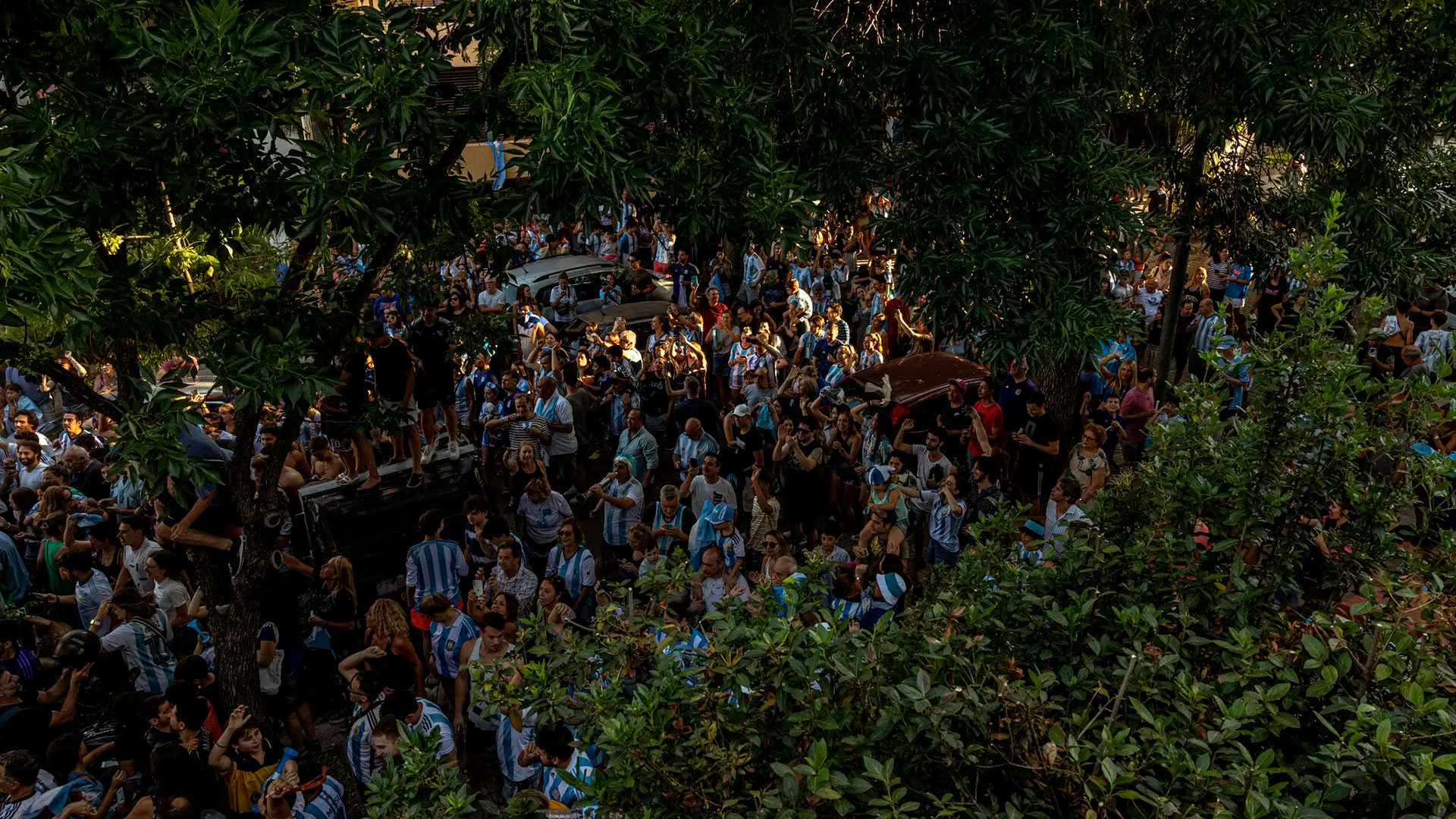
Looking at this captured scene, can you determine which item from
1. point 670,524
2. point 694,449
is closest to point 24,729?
point 670,524

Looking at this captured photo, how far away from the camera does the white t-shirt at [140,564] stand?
31.4 feet

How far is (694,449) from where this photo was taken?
36.7 feet

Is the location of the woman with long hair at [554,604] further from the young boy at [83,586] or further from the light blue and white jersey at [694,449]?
the young boy at [83,586]

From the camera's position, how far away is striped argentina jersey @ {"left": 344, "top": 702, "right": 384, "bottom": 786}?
288 inches

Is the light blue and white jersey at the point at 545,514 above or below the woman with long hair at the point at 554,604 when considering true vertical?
above

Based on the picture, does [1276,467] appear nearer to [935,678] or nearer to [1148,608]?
[1148,608]

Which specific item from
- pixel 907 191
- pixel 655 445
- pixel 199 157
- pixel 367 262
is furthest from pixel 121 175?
pixel 655 445

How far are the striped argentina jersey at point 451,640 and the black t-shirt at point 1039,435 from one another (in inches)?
230

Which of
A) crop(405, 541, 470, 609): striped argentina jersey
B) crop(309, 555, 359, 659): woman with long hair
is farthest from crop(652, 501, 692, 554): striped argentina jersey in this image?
crop(309, 555, 359, 659): woman with long hair

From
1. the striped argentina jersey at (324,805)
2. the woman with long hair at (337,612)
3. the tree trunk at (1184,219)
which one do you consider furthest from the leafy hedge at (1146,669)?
the tree trunk at (1184,219)

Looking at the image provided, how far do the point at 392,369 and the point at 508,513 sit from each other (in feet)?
10.1

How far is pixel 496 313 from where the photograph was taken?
9.31m

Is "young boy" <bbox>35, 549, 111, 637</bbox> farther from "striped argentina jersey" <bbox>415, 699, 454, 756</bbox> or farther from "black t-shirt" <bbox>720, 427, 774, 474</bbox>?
"black t-shirt" <bbox>720, 427, 774, 474</bbox>

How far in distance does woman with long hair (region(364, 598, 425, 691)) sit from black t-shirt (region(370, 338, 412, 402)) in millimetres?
2875
